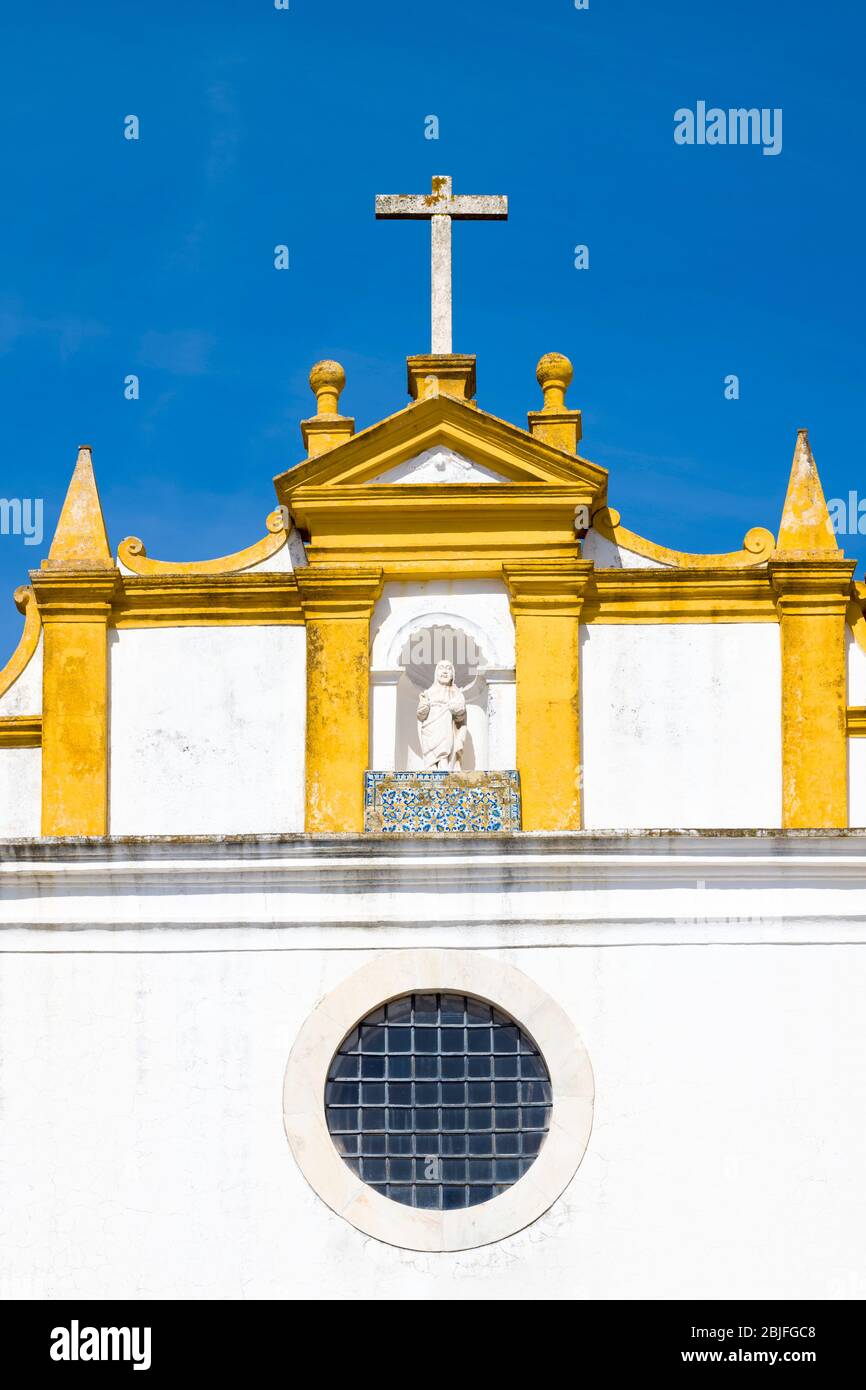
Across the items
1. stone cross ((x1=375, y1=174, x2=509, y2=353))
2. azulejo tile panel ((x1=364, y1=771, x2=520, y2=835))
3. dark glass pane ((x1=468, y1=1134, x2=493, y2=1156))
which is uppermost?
stone cross ((x1=375, y1=174, x2=509, y2=353))

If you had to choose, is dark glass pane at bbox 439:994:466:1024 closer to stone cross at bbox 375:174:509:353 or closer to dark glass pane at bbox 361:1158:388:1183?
dark glass pane at bbox 361:1158:388:1183

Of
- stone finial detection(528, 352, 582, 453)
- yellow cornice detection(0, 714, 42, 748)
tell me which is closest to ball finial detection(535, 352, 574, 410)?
stone finial detection(528, 352, 582, 453)

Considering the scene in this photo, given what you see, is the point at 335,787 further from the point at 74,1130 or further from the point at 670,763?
the point at 74,1130

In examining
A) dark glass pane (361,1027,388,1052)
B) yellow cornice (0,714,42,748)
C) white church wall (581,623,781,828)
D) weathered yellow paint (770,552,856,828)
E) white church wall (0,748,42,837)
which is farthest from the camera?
yellow cornice (0,714,42,748)

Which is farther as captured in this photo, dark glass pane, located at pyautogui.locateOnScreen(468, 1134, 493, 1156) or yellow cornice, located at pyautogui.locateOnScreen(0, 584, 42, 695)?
yellow cornice, located at pyautogui.locateOnScreen(0, 584, 42, 695)

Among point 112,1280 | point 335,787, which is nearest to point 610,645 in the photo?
point 335,787

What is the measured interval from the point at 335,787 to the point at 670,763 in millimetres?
2380

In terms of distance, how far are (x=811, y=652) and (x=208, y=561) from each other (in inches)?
174

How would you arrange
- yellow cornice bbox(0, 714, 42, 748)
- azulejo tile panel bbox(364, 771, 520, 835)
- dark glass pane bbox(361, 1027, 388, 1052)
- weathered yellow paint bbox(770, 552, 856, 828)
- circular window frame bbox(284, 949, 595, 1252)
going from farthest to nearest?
yellow cornice bbox(0, 714, 42, 748) < weathered yellow paint bbox(770, 552, 856, 828) < azulejo tile panel bbox(364, 771, 520, 835) < dark glass pane bbox(361, 1027, 388, 1052) < circular window frame bbox(284, 949, 595, 1252)

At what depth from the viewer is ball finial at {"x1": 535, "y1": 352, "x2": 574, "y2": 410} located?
18891 mm

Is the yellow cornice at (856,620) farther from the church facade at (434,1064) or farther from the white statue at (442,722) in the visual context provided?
the church facade at (434,1064)

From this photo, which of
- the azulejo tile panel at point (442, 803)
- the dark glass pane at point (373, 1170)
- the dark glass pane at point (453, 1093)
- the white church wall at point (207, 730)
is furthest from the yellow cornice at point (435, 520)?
the dark glass pane at point (373, 1170)

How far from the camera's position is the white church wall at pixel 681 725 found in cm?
1777

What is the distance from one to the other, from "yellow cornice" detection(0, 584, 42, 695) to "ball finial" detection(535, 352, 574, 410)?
4.09 metres
